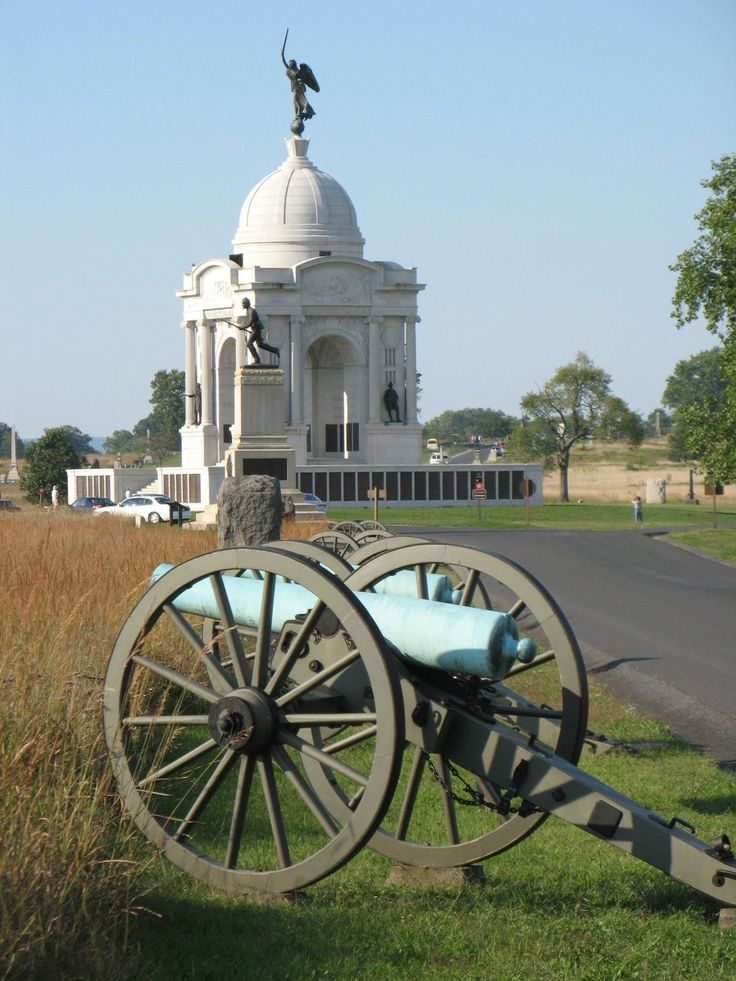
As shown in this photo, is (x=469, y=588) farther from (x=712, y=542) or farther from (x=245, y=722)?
(x=712, y=542)

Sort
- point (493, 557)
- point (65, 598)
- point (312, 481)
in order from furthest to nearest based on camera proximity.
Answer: point (312, 481) < point (65, 598) < point (493, 557)

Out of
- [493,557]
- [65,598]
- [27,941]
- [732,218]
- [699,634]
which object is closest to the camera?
[27,941]

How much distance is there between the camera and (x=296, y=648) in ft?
21.3

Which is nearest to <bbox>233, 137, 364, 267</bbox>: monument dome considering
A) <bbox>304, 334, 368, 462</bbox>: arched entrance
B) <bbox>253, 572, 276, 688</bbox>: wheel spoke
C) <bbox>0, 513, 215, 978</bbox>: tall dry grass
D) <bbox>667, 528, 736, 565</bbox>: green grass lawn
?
<bbox>304, 334, 368, 462</bbox>: arched entrance

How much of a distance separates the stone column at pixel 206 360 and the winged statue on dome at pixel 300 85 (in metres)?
12.9

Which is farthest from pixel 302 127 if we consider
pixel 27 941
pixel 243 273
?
pixel 27 941

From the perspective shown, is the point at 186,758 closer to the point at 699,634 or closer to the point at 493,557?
the point at 493,557

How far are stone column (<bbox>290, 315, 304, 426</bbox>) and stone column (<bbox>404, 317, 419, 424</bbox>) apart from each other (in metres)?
5.53

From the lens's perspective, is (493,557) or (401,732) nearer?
(401,732)

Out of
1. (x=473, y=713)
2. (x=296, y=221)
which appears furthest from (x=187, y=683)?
(x=296, y=221)

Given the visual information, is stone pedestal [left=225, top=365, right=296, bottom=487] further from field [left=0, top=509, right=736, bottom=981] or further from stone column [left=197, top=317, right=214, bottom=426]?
stone column [left=197, top=317, right=214, bottom=426]

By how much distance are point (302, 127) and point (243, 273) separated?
40.7 feet

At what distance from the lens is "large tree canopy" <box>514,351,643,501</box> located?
85500 mm

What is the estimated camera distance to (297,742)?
6.50 metres
